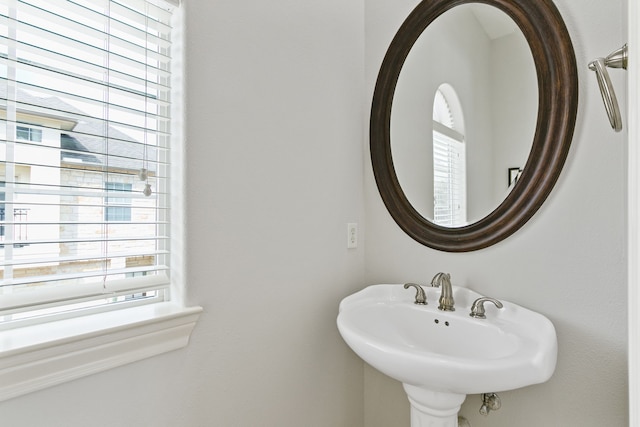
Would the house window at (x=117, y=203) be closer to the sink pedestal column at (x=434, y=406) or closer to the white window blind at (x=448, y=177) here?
the sink pedestal column at (x=434, y=406)

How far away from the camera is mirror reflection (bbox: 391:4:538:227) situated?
1167 mm

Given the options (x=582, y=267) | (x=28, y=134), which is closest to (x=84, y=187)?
(x=28, y=134)

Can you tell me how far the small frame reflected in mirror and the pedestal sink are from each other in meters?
0.41

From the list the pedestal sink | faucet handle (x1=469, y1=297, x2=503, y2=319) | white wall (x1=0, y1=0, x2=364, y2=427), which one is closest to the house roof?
white wall (x1=0, y1=0, x2=364, y2=427)

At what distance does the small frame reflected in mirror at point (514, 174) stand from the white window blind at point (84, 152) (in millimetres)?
1108

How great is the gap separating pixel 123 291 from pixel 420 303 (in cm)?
97

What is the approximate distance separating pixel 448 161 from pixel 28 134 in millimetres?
1295

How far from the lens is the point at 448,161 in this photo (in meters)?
1.34

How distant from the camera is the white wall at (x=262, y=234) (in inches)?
35.9

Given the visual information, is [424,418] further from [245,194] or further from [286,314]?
[245,194]

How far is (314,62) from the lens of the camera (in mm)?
1312

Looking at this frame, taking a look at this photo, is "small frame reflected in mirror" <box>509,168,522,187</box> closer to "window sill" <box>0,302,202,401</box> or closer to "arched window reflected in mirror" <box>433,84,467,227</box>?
"arched window reflected in mirror" <box>433,84,467,227</box>

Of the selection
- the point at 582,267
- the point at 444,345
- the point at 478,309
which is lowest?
the point at 444,345

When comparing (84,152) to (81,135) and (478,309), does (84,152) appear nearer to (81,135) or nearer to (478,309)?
(81,135)
